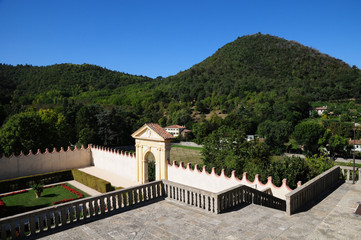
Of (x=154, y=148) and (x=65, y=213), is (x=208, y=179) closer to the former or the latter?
(x=154, y=148)

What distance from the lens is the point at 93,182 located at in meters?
23.8

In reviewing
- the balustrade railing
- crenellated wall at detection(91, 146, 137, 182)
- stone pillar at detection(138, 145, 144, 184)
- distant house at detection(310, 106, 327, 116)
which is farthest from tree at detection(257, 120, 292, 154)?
the balustrade railing

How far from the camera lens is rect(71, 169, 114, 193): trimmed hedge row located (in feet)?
71.6

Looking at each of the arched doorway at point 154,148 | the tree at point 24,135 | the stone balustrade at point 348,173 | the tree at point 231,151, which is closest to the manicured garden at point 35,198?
the arched doorway at point 154,148

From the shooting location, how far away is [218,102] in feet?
367

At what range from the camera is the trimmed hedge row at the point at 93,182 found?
2183 cm

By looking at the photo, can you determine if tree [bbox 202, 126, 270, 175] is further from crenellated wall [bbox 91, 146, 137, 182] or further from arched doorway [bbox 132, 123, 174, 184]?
crenellated wall [bbox 91, 146, 137, 182]

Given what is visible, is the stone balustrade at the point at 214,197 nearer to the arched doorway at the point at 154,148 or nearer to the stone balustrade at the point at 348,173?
the stone balustrade at the point at 348,173

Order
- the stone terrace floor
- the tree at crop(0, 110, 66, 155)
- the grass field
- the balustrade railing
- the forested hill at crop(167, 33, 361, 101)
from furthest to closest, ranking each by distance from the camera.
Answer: the forested hill at crop(167, 33, 361, 101) → the grass field → the tree at crop(0, 110, 66, 155) → the balustrade railing → the stone terrace floor

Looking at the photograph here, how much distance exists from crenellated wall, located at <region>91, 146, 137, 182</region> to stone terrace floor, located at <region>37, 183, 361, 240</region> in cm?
1583

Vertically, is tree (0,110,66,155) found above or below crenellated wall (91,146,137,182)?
above

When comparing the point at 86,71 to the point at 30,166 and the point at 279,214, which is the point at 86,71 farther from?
the point at 279,214

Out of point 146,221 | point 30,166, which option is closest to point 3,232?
point 146,221

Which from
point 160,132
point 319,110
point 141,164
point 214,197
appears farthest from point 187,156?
point 319,110
